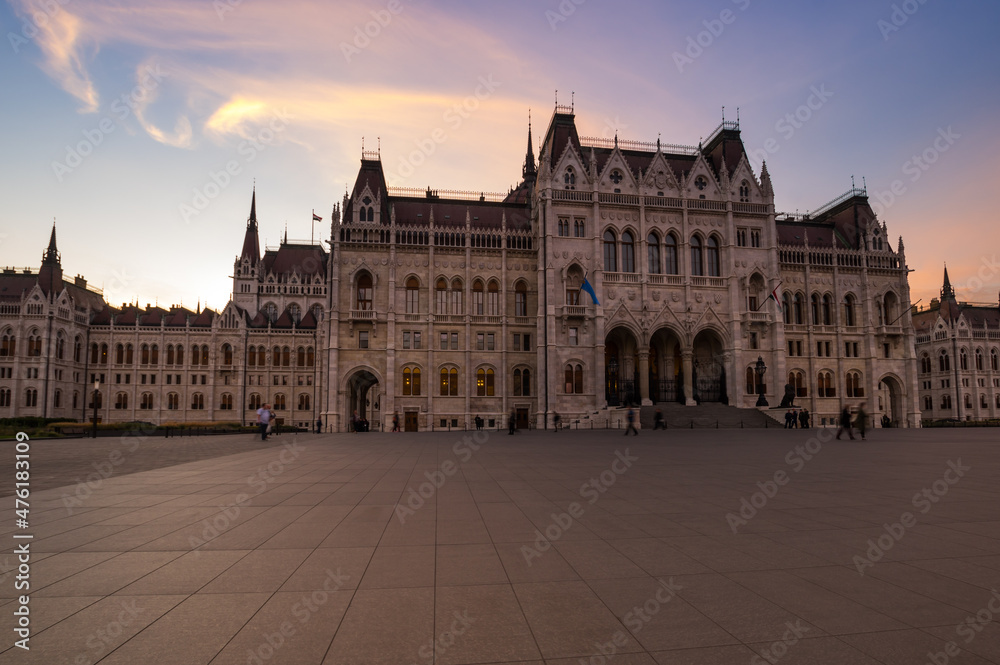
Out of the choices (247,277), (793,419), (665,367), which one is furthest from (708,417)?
(247,277)

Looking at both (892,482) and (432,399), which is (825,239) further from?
(892,482)

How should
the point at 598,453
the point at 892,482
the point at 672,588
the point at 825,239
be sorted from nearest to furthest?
the point at 672,588 < the point at 892,482 < the point at 598,453 < the point at 825,239

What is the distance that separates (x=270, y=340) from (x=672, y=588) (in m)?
87.0

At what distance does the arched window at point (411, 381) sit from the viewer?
54750 mm

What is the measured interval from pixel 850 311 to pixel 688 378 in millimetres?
23884

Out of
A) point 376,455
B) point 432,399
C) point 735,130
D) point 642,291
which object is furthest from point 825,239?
point 376,455

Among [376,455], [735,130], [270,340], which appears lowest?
[376,455]

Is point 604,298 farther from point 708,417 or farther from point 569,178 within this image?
point 708,417

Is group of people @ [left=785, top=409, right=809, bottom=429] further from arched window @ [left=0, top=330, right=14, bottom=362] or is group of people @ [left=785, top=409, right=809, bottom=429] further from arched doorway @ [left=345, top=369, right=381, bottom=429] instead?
→ arched window @ [left=0, top=330, right=14, bottom=362]

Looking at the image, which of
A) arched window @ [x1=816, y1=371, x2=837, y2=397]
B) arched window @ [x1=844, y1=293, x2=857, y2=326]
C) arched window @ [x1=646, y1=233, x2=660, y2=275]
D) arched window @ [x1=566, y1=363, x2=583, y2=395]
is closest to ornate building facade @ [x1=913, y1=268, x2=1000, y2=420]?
arched window @ [x1=844, y1=293, x2=857, y2=326]

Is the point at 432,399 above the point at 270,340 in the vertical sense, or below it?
below

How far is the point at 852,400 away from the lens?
207 ft

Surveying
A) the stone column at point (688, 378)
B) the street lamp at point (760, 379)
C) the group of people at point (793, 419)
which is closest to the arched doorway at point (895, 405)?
the street lamp at point (760, 379)

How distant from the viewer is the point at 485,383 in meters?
55.9
